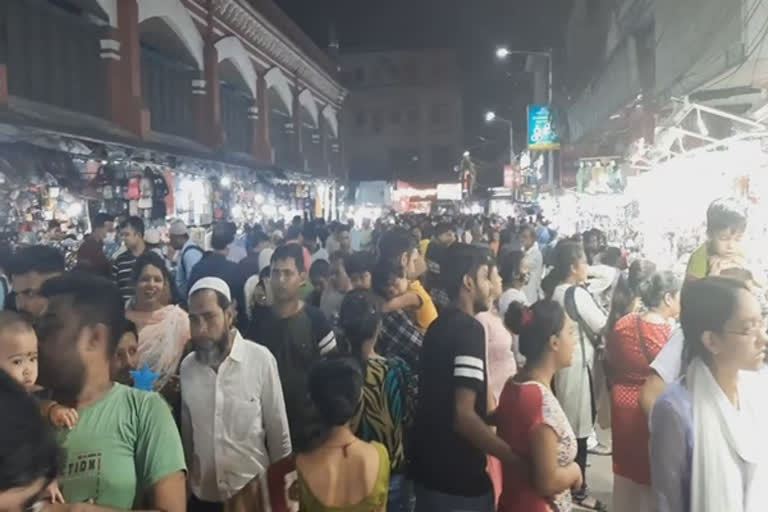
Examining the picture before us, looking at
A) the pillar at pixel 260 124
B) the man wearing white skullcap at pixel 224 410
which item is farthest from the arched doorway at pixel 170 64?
the man wearing white skullcap at pixel 224 410

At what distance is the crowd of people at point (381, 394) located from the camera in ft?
8.68

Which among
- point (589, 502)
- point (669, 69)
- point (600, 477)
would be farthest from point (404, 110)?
point (589, 502)

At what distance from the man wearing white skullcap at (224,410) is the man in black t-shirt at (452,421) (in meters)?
0.78

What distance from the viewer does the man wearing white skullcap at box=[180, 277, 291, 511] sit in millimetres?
3906

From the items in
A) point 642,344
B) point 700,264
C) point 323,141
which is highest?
point 323,141

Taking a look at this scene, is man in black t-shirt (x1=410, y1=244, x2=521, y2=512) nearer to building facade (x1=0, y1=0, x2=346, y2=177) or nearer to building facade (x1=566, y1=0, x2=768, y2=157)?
building facade (x1=566, y1=0, x2=768, y2=157)

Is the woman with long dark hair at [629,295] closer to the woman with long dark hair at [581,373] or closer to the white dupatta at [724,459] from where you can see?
the woman with long dark hair at [581,373]

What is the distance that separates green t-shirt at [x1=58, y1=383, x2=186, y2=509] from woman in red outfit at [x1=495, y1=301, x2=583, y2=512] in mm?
1593

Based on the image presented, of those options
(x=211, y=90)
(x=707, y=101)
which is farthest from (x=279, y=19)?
(x=707, y=101)

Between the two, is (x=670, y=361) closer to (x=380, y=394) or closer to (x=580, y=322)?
(x=380, y=394)

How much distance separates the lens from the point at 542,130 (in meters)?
25.8

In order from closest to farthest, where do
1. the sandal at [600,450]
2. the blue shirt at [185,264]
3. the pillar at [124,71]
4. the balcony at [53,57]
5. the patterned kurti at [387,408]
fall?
the patterned kurti at [387,408] → the sandal at [600,450] → the blue shirt at [185,264] → the balcony at [53,57] → the pillar at [124,71]

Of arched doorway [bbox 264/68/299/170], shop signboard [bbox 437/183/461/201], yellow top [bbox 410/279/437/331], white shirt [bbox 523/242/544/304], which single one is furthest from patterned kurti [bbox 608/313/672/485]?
shop signboard [bbox 437/183/461/201]

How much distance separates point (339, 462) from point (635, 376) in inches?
94.5
